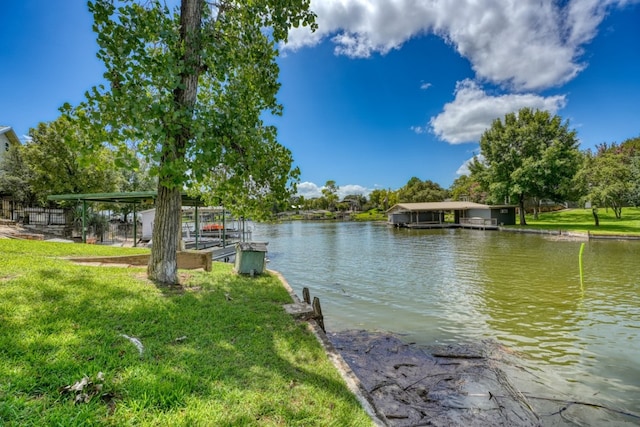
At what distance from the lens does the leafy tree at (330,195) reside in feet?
339

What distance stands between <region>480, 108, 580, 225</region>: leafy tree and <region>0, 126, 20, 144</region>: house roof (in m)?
48.0

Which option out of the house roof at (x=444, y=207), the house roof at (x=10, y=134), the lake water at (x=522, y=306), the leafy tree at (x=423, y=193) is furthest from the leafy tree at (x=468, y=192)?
the house roof at (x=10, y=134)

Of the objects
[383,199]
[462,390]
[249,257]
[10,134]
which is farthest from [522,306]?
[383,199]

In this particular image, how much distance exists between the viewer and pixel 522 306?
29.6 ft

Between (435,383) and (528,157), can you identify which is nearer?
(435,383)

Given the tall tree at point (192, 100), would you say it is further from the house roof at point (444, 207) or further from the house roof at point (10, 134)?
the house roof at point (444, 207)

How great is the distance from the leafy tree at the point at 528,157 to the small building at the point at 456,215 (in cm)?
260

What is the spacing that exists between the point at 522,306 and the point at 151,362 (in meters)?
9.72

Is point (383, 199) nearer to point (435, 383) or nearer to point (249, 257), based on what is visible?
point (249, 257)

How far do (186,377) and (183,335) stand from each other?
1.11 metres

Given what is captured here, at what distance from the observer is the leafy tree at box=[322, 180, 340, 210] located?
103438 millimetres

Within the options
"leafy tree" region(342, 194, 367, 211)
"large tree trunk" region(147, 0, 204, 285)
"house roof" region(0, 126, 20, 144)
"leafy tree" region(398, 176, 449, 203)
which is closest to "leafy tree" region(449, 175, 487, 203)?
"leafy tree" region(398, 176, 449, 203)

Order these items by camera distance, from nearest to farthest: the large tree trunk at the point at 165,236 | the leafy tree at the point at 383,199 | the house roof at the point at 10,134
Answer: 1. the large tree trunk at the point at 165,236
2. the house roof at the point at 10,134
3. the leafy tree at the point at 383,199

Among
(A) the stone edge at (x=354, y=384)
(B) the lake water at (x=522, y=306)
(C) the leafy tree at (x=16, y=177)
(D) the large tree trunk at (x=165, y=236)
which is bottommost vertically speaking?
(B) the lake water at (x=522, y=306)
